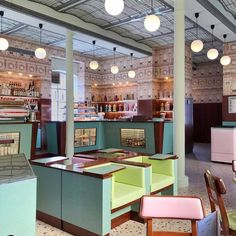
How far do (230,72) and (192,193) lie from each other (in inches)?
216

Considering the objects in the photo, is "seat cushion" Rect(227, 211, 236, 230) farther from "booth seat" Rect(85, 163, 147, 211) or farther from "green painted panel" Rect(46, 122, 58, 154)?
"green painted panel" Rect(46, 122, 58, 154)

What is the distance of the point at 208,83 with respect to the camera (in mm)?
13289

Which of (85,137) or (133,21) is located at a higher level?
(133,21)

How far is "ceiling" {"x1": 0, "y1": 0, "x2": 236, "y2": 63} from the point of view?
6656 millimetres

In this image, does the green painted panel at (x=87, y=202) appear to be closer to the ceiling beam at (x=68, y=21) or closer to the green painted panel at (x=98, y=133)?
the ceiling beam at (x=68, y=21)

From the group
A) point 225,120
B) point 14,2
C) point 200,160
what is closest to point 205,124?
point 225,120

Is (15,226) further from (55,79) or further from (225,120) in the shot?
(55,79)

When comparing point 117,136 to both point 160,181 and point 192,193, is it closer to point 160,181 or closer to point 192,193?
point 192,193

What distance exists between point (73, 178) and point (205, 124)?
1158 centimetres

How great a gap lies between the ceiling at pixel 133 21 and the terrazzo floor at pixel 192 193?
160 inches

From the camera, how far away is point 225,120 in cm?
901

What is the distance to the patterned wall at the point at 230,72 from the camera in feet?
28.7

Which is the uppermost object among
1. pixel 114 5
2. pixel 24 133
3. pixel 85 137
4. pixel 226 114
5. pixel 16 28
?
pixel 16 28

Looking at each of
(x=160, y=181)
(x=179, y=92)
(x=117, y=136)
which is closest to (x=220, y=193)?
(x=160, y=181)
